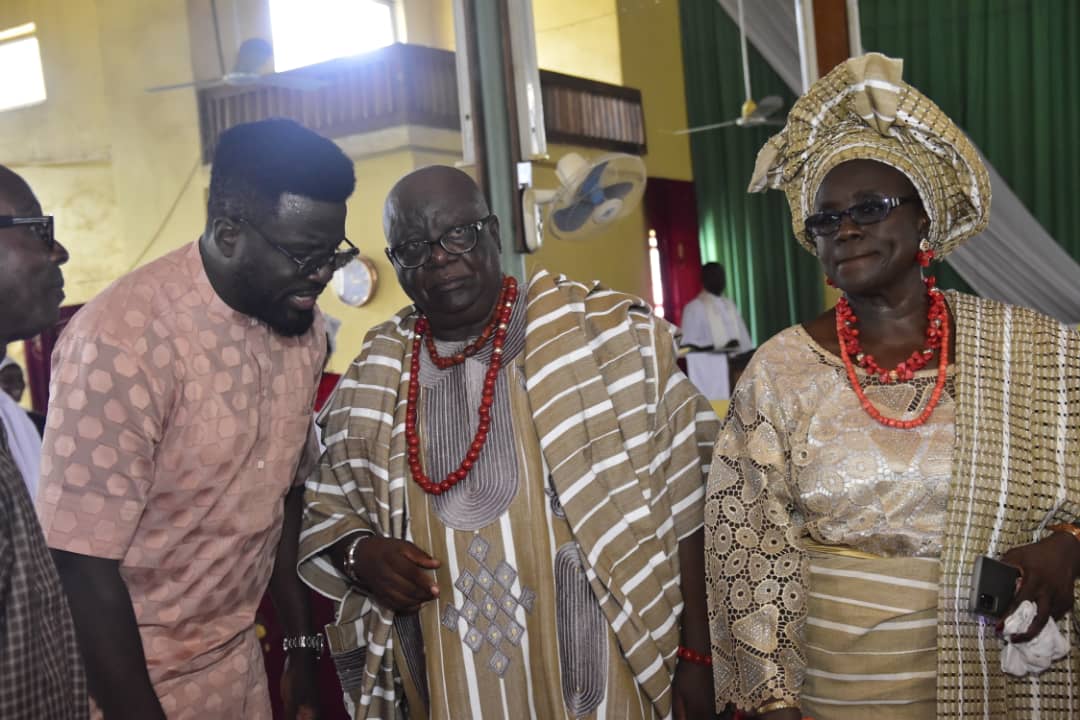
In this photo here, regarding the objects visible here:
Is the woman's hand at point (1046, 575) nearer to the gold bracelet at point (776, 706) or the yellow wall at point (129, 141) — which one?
the gold bracelet at point (776, 706)

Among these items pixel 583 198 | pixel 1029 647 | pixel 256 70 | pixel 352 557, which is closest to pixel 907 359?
pixel 1029 647

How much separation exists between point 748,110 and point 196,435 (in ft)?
9.89

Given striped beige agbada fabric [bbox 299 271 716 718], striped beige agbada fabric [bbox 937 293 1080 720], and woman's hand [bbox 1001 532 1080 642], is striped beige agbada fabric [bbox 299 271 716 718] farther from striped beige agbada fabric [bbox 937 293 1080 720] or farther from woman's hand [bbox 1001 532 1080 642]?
woman's hand [bbox 1001 532 1080 642]

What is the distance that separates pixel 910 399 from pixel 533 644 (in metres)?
0.94

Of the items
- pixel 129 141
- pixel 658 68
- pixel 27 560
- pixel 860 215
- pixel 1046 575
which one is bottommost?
pixel 1046 575

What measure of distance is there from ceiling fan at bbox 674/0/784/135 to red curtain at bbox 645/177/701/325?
249 millimetres

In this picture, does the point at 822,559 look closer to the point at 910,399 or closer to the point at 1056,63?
the point at 910,399

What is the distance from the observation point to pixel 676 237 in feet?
14.9

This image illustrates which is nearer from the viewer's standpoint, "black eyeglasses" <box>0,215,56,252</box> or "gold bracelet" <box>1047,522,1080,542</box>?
"black eyeglasses" <box>0,215,56,252</box>

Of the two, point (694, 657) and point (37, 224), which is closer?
point (37, 224)

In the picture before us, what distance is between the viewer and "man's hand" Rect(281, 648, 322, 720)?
2492mm

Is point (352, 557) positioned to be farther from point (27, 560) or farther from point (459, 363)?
point (27, 560)

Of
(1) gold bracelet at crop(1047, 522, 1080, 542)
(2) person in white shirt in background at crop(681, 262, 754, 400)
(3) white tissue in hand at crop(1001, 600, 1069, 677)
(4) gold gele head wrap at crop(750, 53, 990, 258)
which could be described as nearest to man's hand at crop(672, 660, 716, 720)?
(3) white tissue in hand at crop(1001, 600, 1069, 677)

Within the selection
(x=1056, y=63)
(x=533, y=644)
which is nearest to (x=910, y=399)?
(x=533, y=644)
